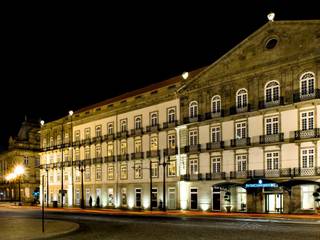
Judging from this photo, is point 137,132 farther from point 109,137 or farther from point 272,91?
point 272,91

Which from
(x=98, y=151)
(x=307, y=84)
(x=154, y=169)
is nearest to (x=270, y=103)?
(x=307, y=84)

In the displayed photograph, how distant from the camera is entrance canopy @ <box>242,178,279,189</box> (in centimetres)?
4257

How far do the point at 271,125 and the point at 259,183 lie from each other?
5.85m

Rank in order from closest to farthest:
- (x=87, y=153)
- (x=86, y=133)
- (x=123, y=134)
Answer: (x=123, y=134), (x=87, y=153), (x=86, y=133)

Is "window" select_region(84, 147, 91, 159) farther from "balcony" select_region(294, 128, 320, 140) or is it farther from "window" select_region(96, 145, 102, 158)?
"balcony" select_region(294, 128, 320, 140)

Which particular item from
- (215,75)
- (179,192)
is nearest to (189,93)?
(215,75)

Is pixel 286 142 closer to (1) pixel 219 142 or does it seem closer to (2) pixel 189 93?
(1) pixel 219 142

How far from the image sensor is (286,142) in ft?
143

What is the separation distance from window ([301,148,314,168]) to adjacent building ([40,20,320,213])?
0.09 meters

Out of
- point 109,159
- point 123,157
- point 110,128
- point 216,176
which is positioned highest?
point 110,128

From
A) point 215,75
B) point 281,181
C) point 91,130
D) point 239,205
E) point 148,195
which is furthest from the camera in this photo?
point 91,130

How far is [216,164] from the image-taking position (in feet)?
166

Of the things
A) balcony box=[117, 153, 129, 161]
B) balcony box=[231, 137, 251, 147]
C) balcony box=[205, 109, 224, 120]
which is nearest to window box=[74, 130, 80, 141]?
balcony box=[117, 153, 129, 161]

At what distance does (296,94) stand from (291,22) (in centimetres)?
682
